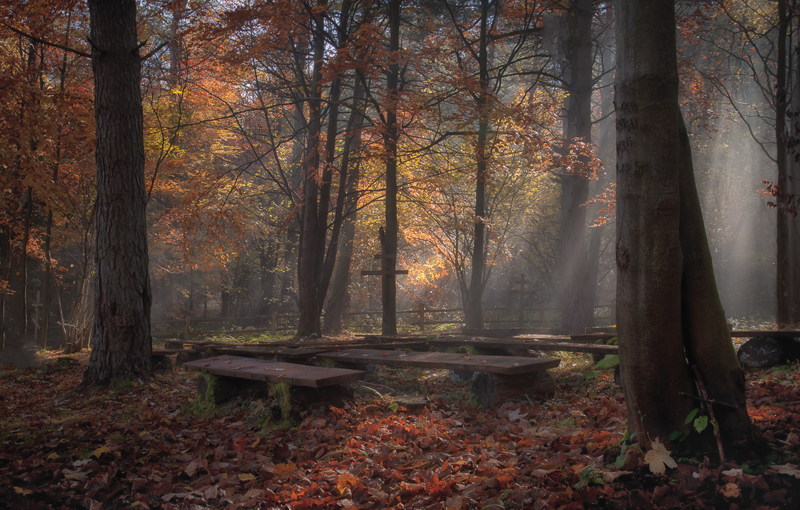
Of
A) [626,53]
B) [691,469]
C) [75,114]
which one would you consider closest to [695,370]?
[691,469]

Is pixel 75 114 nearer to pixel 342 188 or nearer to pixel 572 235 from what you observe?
pixel 342 188

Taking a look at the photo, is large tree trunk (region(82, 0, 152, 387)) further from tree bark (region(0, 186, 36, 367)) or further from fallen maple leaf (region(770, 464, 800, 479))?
fallen maple leaf (region(770, 464, 800, 479))

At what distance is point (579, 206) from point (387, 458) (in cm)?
1044

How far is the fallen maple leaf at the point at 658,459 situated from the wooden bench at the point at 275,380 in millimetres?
2539

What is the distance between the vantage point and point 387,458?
130 inches

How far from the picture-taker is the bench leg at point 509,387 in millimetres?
4707

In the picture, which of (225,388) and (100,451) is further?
(225,388)

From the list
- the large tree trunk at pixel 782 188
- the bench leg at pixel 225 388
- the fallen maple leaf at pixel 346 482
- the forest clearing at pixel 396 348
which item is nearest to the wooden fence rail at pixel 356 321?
the forest clearing at pixel 396 348

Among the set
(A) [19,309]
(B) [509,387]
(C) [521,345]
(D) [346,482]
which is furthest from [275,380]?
(A) [19,309]

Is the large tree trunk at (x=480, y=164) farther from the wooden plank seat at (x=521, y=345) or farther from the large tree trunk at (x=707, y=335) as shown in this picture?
the large tree trunk at (x=707, y=335)

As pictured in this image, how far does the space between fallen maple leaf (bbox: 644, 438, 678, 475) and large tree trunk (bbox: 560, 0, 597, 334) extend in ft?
33.5

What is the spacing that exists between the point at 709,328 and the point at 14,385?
8.85m

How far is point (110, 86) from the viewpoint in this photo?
6.44m

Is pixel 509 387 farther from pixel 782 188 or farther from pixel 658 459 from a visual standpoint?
pixel 782 188
